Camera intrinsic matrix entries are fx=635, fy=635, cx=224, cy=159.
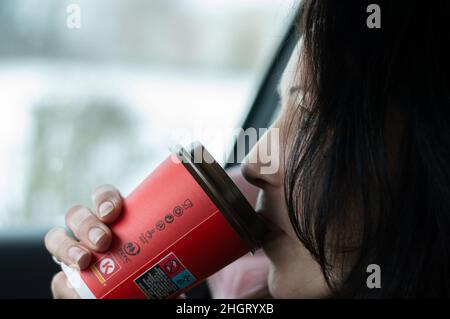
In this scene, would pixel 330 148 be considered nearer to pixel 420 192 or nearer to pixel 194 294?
pixel 420 192

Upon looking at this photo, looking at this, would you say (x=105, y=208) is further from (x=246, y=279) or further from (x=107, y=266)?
(x=246, y=279)

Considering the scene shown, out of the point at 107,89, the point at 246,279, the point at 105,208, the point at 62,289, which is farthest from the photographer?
the point at 107,89

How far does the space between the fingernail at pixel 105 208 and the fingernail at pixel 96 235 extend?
0.04 metres

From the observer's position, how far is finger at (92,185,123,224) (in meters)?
1.00

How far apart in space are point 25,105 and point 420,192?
135 centimetres

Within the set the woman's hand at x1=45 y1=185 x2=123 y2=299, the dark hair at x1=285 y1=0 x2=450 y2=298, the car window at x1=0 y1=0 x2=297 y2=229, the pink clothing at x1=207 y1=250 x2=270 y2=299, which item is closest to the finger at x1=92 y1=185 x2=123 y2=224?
the woman's hand at x1=45 y1=185 x2=123 y2=299

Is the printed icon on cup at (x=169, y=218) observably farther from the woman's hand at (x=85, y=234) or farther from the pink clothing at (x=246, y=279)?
the pink clothing at (x=246, y=279)

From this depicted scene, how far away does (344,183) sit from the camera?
3.12ft

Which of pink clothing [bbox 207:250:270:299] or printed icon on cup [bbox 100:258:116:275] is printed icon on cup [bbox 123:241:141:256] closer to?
printed icon on cup [bbox 100:258:116:275]

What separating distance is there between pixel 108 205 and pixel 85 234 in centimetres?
6

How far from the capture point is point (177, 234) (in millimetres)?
912

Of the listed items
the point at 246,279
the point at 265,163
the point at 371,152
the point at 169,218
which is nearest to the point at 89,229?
the point at 169,218

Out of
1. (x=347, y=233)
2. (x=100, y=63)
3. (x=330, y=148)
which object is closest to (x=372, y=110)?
(x=330, y=148)

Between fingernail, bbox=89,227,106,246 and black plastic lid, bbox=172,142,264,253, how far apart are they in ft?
0.56
